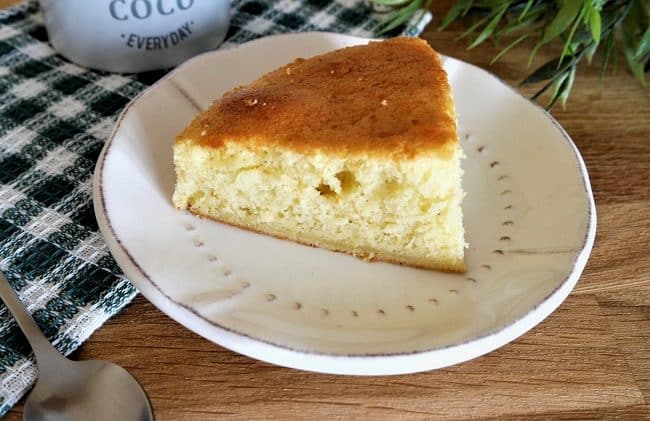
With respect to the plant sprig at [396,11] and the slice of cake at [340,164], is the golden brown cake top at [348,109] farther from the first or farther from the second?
the plant sprig at [396,11]

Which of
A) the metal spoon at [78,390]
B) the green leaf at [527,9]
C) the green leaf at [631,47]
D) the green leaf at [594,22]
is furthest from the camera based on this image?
the green leaf at [631,47]

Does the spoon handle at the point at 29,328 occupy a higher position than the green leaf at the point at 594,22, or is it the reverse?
the green leaf at the point at 594,22

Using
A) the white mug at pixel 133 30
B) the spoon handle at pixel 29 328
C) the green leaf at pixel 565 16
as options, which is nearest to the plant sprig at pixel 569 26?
the green leaf at pixel 565 16

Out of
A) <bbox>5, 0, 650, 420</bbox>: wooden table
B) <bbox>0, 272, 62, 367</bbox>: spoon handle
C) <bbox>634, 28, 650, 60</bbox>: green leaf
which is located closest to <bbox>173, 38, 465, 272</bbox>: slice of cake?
<bbox>5, 0, 650, 420</bbox>: wooden table

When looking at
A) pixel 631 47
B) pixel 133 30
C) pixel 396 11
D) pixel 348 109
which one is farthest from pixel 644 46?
pixel 133 30

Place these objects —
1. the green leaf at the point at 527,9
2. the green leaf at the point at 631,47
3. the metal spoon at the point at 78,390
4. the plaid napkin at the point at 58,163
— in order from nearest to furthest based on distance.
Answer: the metal spoon at the point at 78,390, the plaid napkin at the point at 58,163, the green leaf at the point at 527,9, the green leaf at the point at 631,47

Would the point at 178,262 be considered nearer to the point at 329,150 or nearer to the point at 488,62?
the point at 329,150

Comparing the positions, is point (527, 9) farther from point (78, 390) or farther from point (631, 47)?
point (78, 390)
